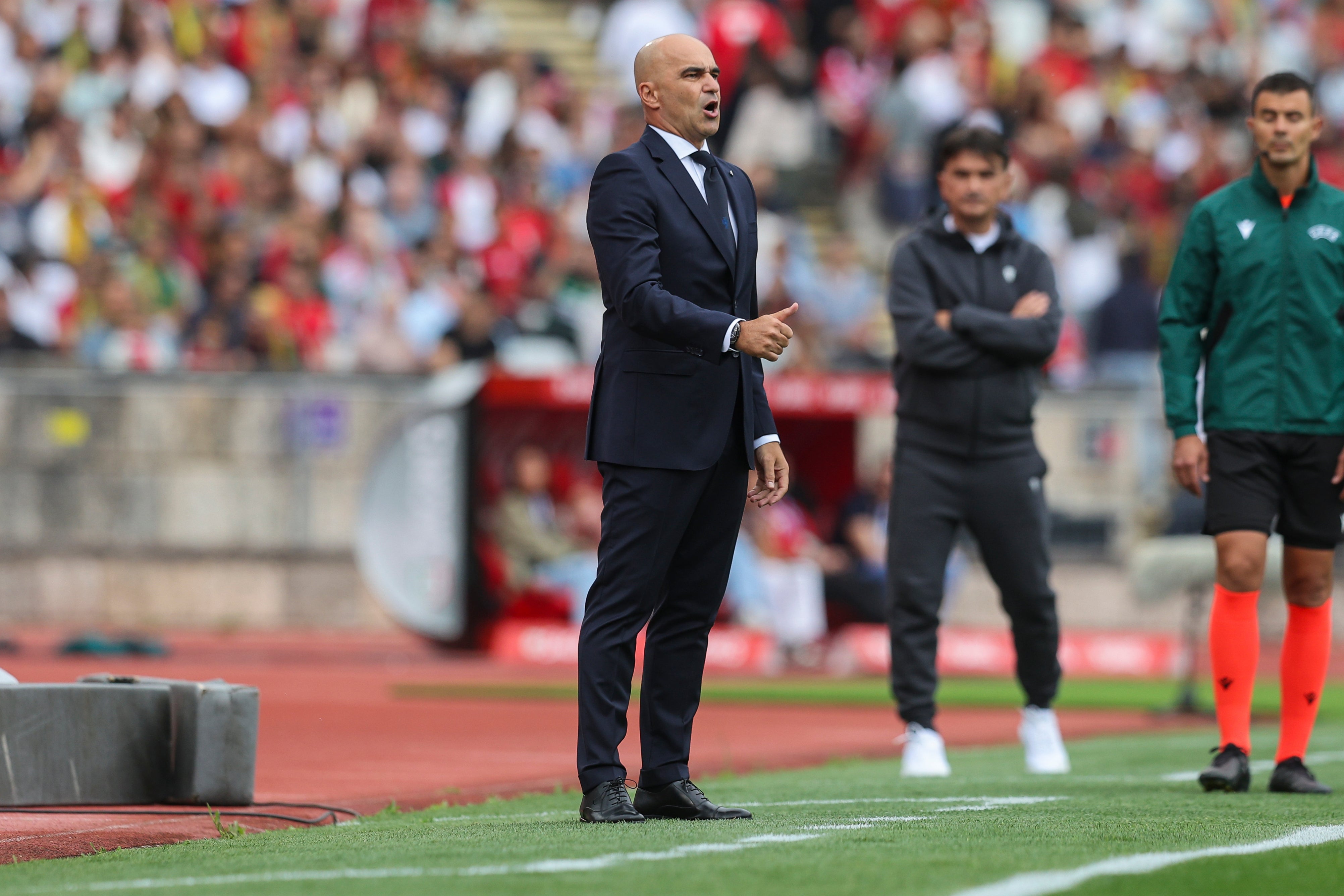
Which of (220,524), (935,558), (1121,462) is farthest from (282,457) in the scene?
(935,558)

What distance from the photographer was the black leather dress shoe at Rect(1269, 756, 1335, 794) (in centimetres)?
700

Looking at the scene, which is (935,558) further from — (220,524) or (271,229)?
(271,229)

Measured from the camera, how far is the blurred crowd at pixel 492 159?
60.4ft

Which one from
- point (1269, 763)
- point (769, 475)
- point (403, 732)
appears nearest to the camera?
point (769, 475)

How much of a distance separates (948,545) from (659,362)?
269 centimetres

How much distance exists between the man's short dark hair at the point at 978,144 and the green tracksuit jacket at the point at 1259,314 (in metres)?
1.09

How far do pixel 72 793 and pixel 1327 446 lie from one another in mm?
4223

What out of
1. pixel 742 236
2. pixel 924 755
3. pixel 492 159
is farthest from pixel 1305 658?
pixel 492 159

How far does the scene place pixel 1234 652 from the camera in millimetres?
7336

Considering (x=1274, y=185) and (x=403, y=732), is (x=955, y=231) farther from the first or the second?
(x=403, y=732)

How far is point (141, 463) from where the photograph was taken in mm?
18156

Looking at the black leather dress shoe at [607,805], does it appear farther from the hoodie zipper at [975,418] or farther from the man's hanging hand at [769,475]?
the hoodie zipper at [975,418]

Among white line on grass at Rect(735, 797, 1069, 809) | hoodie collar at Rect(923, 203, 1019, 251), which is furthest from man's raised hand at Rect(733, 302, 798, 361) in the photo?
hoodie collar at Rect(923, 203, 1019, 251)

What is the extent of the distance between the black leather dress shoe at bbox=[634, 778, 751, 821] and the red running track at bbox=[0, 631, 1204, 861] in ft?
3.85
